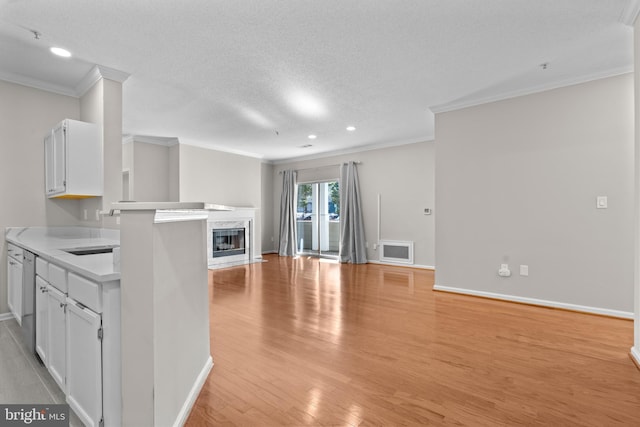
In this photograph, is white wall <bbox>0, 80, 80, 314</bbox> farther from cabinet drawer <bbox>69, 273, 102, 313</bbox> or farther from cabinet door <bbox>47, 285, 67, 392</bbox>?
cabinet drawer <bbox>69, 273, 102, 313</bbox>

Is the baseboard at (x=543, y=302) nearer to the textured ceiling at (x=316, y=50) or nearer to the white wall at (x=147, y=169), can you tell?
the textured ceiling at (x=316, y=50)

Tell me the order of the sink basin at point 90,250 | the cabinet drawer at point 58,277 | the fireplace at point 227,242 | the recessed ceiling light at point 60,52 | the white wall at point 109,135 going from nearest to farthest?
1. the cabinet drawer at point 58,277
2. the sink basin at point 90,250
3. the recessed ceiling light at point 60,52
4. the white wall at point 109,135
5. the fireplace at point 227,242

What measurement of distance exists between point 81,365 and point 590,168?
4.81 m

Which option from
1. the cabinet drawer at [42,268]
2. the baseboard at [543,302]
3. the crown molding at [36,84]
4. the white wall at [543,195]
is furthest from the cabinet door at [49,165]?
the baseboard at [543,302]

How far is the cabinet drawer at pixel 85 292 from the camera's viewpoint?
1.43 m

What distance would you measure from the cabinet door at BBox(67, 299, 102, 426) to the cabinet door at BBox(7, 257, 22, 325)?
154cm

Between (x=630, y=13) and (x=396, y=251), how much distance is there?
507 cm

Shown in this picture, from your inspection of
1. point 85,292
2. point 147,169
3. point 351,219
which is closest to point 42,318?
point 85,292

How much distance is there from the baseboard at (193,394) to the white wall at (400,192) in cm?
517

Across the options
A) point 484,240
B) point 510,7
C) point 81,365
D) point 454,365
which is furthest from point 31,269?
point 484,240

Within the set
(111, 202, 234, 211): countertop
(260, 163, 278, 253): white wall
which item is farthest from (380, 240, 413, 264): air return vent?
(111, 202, 234, 211): countertop

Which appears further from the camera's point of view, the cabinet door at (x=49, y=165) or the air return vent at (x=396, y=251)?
the air return vent at (x=396, y=251)

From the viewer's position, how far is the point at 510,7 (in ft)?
7.72

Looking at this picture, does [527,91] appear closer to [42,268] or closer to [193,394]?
[193,394]
